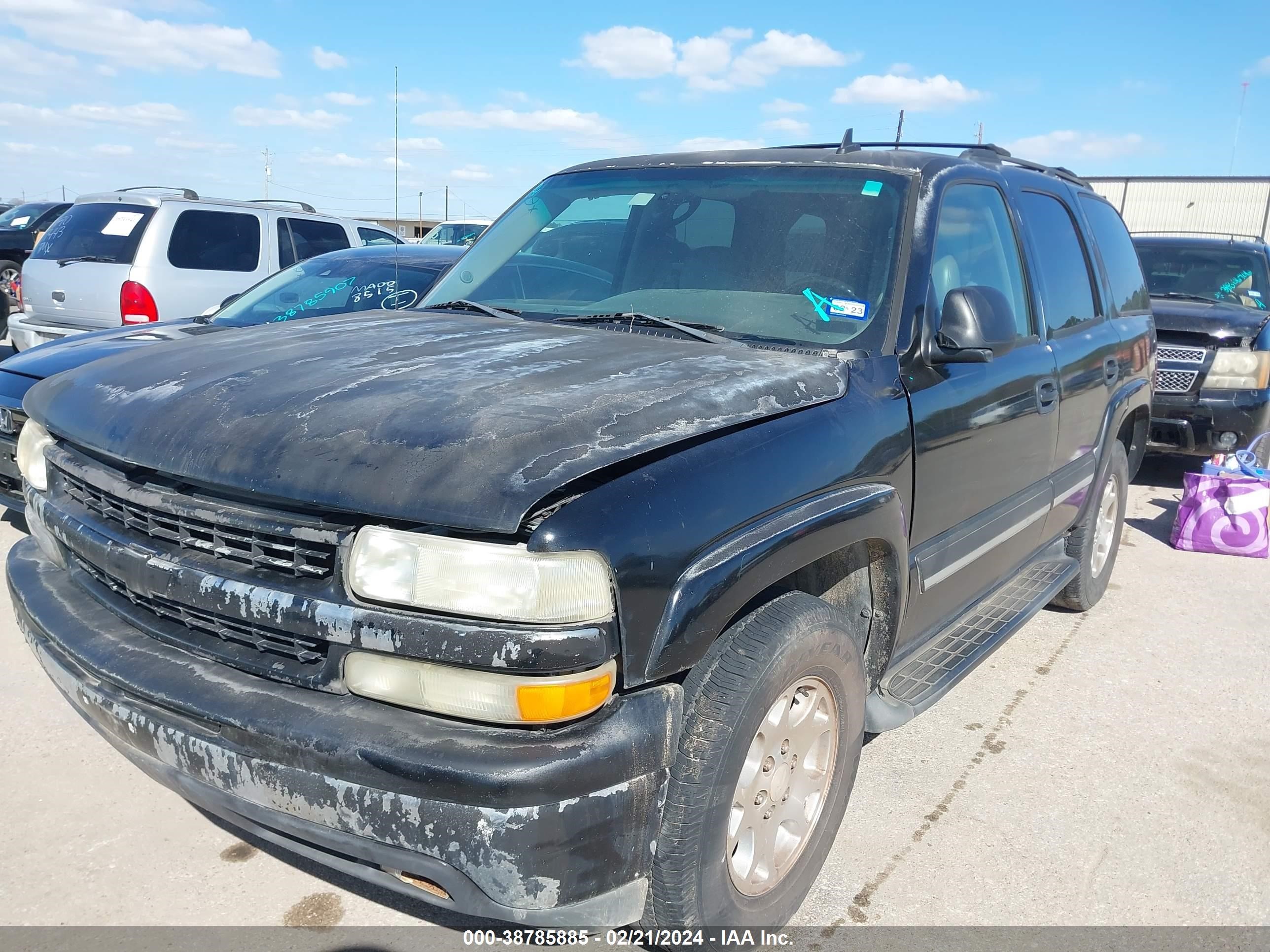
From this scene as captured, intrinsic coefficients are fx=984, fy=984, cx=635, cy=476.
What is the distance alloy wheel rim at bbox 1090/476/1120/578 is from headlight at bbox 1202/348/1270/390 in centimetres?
267

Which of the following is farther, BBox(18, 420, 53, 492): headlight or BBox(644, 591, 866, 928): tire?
BBox(18, 420, 53, 492): headlight

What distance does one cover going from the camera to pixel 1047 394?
3684mm

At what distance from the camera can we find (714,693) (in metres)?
2.04

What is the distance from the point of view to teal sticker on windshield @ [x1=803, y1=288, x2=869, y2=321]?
9.47ft

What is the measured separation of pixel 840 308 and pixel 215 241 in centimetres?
729

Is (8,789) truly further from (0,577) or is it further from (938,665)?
(938,665)

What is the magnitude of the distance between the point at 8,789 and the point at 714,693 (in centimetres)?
236

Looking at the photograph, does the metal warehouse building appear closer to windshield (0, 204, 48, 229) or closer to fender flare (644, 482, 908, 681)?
windshield (0, 204, 48, 229)

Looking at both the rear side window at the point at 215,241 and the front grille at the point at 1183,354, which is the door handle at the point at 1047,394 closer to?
the front grille at the point at 1183,354

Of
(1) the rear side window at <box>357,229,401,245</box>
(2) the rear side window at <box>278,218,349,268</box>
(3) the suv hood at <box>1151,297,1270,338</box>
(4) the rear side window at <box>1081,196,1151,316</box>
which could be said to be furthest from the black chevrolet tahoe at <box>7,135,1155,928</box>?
(1) the rear side window at <box>357,229,401,245</box>

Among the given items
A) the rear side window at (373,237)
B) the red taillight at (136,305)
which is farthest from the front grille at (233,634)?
the rear side window at (373,237)

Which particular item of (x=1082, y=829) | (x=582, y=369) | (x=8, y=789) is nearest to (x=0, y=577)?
(x=8, y=789)

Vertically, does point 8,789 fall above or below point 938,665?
below

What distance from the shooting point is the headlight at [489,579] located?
5.89 ft
